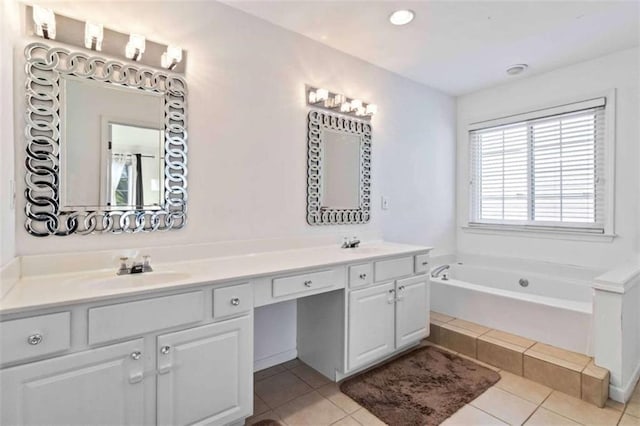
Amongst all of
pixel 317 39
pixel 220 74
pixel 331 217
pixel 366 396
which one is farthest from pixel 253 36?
pixel 366 396

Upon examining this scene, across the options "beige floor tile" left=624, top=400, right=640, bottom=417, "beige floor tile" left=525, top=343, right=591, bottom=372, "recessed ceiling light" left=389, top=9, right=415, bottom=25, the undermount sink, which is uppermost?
"recessed ceiling light" left=389, top=9, right=415, bottom=25

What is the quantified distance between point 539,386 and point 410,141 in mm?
2209

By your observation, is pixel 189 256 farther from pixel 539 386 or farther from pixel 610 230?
pixel 610 230

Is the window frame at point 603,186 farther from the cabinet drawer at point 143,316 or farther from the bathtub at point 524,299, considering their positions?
the cabinet drawer at point 143,316

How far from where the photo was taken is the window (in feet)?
9.43

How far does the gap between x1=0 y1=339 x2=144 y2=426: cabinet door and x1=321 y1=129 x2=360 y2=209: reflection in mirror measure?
64.6 inches


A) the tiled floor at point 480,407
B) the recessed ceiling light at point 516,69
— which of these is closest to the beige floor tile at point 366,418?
the tiled floor at point 480,407

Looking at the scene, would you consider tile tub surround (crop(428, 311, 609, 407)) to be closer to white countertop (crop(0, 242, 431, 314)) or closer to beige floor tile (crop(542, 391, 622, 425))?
beige floor tile (crop(542, 391, 622, 425))

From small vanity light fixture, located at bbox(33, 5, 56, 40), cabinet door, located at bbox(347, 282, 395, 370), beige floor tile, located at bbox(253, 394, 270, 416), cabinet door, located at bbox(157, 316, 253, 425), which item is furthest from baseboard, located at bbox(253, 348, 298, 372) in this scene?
small vanity light fixture, located at bbox(33, 5, 56, 40)

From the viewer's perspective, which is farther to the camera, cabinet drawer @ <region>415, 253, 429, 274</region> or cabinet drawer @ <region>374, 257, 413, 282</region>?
cabinet drawer @ <region>415, 253, 429, 274</region>

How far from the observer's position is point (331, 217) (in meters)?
2.61

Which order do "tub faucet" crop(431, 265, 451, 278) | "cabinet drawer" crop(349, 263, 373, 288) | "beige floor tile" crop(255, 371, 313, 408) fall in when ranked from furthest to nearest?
"tub faucet" crop(431, 265, 451, 278) < "cabinet drawer" crop(349, 263, 373, 288) < "beige floor tile" crop(255, 371, 313, 408)

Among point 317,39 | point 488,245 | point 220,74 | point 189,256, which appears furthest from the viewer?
point 488,245

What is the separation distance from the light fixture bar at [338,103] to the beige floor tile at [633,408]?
2.54 m
